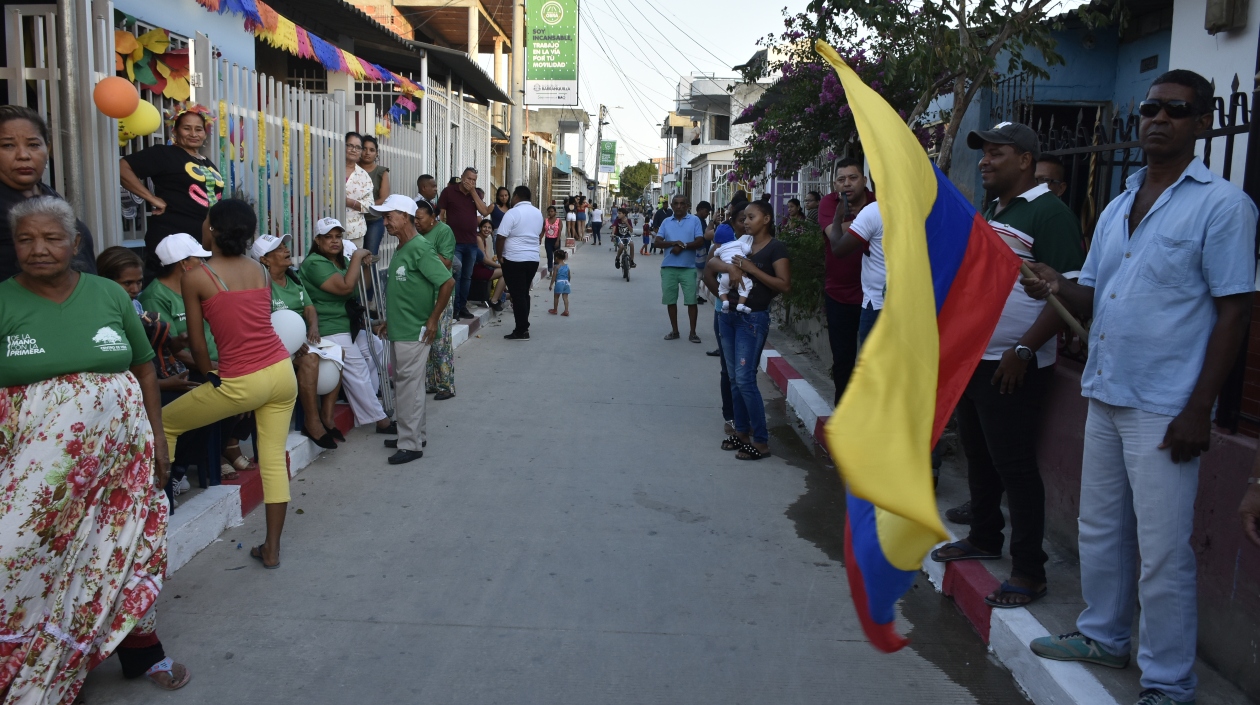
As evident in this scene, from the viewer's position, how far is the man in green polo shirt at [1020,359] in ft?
12.9

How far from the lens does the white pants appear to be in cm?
687

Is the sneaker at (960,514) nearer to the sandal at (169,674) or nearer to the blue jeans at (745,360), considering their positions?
the blue jeans at (745,360)

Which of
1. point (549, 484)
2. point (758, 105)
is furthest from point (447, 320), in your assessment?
point (758, 105)

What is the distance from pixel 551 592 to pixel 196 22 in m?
6.89

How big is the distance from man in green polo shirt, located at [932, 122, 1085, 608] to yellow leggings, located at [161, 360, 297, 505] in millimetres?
3140

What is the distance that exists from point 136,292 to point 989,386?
4.15 metres

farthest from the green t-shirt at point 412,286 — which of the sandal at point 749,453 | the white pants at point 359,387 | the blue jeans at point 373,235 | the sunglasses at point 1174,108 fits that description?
the sunglasses at point 1174,108

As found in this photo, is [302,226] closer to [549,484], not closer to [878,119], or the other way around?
[549,484]

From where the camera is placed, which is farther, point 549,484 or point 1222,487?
point 549,484

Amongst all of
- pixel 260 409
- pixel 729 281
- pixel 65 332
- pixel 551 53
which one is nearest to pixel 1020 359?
pixel 729 281

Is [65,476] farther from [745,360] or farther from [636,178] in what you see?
[636,178]

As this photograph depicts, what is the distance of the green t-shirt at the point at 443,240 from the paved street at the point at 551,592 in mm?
1600

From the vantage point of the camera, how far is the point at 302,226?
8477 millimetres

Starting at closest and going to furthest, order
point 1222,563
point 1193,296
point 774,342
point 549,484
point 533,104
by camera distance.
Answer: point 1193,296
point 1222,563
point 549,484
point 774,342
point 533,104
